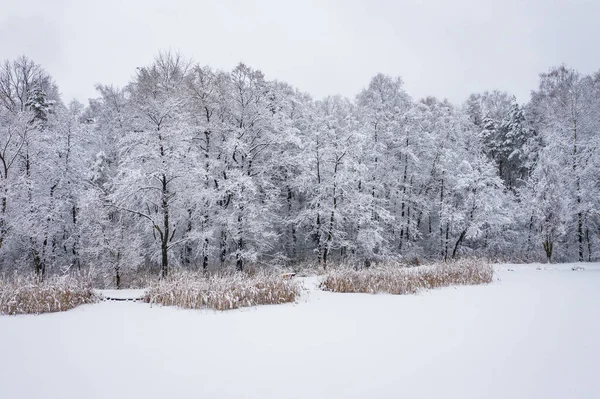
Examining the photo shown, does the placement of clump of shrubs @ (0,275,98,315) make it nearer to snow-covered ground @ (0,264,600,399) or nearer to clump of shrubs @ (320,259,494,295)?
snow-covered ground @ (0,264,600,399)

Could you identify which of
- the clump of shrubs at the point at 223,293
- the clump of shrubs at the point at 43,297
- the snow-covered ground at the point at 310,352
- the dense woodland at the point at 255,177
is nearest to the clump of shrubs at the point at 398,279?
the clump of shrubs at the point at 223,293

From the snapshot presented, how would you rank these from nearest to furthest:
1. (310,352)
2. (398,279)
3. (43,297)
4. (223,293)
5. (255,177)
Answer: (310,352)
(43,297)
(223,293)
(398,279)
(255,177)

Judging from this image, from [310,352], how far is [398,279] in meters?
6.59

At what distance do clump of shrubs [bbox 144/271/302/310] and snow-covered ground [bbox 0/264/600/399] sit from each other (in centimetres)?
45

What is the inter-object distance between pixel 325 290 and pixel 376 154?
13063 millimetres

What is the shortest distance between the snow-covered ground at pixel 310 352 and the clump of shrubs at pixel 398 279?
2092 mm

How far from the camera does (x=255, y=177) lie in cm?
1856

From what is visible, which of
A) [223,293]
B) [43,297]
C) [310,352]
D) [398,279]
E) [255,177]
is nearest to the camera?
[310,352]

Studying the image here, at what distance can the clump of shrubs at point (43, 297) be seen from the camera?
26.1ft

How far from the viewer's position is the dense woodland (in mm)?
15578

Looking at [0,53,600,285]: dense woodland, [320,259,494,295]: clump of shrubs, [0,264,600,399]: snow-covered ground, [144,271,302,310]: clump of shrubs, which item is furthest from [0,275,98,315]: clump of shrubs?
[320,259,494,295]: clump of shrubs

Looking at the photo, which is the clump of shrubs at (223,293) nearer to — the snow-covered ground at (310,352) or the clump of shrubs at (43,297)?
the snow-covered ground at (310,352)

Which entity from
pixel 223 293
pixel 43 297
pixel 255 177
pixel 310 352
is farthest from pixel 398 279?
pixel 255 177

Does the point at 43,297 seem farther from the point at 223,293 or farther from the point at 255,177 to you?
the point at 255,177
